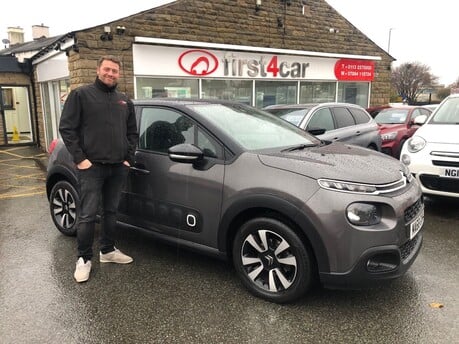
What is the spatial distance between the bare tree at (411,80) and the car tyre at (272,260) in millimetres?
59730

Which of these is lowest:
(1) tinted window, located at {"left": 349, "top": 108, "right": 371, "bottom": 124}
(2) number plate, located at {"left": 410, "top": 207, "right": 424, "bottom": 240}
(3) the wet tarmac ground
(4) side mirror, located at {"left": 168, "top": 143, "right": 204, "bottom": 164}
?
(3) the wet tarmac ground

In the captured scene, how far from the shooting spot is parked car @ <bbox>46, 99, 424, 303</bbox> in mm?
2744

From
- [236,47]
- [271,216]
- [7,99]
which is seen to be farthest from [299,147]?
[7,99]

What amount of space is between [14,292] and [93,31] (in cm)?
637

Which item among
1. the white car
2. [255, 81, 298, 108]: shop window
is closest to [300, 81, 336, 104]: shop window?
[255, 81, 298, 108]: shop window

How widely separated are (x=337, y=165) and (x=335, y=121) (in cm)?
412

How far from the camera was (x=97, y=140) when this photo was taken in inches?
133

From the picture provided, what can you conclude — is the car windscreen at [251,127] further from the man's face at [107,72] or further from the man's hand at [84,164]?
the man's hand at [84,164]

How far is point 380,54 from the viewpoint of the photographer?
14156mm

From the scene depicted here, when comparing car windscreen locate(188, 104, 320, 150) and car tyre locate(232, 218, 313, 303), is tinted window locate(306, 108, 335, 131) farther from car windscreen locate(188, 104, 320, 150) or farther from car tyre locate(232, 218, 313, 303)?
car tyre locate(232, 218, 313, 303)

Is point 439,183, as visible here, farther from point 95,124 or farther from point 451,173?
point 95,124

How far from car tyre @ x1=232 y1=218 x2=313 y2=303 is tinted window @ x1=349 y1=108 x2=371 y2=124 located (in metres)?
5.07

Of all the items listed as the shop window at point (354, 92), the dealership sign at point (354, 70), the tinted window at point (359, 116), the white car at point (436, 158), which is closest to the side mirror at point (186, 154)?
the white car at point (436, 158)

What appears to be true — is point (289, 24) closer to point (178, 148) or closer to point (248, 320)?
point (178, 148)
